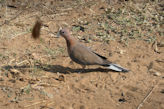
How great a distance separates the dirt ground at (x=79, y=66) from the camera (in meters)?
4.61

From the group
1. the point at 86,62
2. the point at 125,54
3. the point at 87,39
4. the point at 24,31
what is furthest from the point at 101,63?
the point at 24,31

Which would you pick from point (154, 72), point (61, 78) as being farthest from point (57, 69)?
point (154, 72)

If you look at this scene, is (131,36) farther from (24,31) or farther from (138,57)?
(24,31)

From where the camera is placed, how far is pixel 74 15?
745cm

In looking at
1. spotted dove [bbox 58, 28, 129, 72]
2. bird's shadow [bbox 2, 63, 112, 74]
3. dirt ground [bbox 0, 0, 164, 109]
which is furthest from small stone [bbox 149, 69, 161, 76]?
bird's shadow [bbox 2, 63, 112, 74]

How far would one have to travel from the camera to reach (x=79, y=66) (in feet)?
19.0

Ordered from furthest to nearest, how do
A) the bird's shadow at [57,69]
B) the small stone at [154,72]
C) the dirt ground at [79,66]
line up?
1. the bird's shadow at [57,69]
2. the small stone at [154,72]
3. the dirt ground at [79,66]

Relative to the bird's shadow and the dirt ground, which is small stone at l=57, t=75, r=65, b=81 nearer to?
the dirt ground

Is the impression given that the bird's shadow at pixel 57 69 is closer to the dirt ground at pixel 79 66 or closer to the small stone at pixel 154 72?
the dirt ground at pixel 79 66

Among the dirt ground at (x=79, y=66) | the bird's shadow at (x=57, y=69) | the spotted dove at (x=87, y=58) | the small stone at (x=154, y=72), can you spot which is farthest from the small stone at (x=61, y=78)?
the small stone at (x=154, y=72)

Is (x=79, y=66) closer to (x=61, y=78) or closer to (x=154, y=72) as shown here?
(x=61, y=78)

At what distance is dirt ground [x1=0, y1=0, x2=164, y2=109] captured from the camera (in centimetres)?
461

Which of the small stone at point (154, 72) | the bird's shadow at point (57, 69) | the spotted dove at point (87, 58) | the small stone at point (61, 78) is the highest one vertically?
the spotted dove at point (87, 58)

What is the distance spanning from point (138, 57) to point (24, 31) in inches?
104
